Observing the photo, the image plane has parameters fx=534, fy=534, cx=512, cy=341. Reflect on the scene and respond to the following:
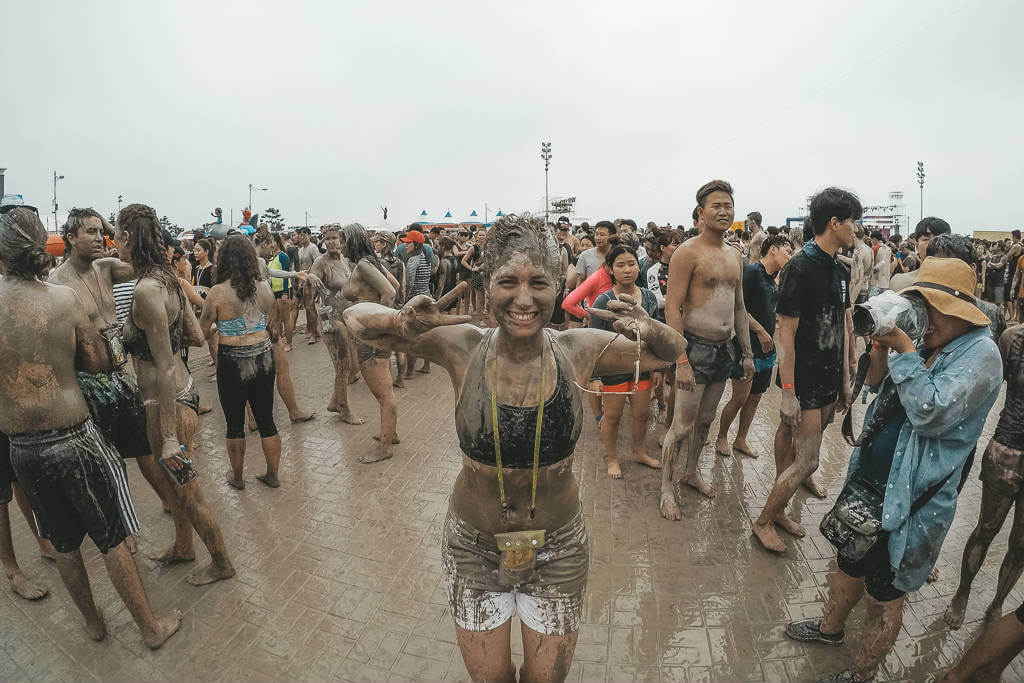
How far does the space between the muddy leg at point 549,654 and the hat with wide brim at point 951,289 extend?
Result: 2.15m

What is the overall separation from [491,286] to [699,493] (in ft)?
12.1

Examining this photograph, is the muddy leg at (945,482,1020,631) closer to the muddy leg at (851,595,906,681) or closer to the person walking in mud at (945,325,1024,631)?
the person walking in mud at (945,325,1024,631)

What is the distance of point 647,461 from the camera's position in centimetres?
543

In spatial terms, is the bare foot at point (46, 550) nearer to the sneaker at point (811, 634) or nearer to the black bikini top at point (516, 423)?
the black bikini top at point (516, 423)

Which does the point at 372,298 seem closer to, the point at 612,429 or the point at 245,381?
the point at 245,381

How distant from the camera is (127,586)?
303 centimetres

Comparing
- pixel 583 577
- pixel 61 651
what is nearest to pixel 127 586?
pixel 61 651

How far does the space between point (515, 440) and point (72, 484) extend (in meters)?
2.59

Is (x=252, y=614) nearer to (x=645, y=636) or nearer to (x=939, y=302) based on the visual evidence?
(x=645, y=636)

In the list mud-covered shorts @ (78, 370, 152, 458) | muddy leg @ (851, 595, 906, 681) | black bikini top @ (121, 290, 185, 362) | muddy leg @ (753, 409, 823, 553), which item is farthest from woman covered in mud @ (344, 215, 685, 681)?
mud-covered shorts @ (78, 370, 152, 458)

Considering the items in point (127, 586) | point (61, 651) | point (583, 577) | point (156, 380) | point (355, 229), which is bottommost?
point (61, 651)

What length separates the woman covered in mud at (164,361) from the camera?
126 inches


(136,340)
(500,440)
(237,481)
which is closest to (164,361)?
(136,340)

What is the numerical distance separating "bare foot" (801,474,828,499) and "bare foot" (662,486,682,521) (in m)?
1.31
